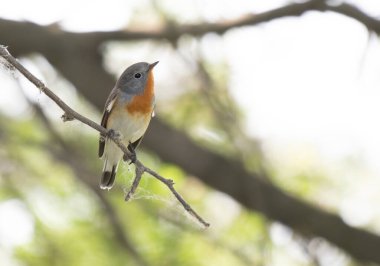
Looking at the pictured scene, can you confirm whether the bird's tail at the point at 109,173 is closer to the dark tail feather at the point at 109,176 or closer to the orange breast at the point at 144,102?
the dark tail feather at the point at 109,176

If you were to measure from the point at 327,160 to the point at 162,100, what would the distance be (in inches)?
70.2

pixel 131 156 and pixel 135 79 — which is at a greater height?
pixel 131 156

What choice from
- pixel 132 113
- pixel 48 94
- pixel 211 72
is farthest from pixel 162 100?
pixel 48 94

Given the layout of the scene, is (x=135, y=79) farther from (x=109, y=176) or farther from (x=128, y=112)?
(x=109, y=176)

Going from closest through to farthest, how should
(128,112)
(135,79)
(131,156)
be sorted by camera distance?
(131,156), (128,112), (135,79)

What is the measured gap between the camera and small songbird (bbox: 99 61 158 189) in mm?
4844

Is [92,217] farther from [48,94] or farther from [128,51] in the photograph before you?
[48,94]

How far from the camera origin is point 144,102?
4.86 m

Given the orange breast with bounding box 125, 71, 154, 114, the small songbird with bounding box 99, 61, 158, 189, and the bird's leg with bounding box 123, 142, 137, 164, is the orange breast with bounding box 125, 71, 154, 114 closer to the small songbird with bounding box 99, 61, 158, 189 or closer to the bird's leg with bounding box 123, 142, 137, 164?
the small songbird with bounding box 99, 61, 158, 189

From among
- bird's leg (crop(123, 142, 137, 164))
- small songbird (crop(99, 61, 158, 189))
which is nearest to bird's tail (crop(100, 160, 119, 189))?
small songbird (crop(99, 61, 158, 189))

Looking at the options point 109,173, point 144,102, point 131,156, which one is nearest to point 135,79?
point 144,102

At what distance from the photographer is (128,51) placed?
7.61 metres

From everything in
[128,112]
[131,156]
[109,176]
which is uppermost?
[131,156]

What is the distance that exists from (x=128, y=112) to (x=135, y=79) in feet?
0.79
